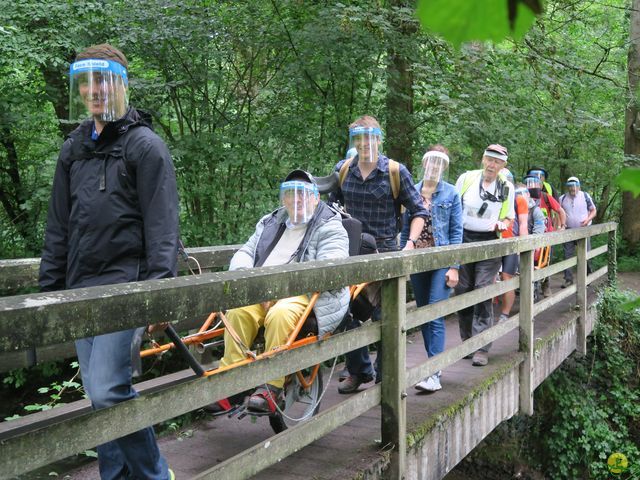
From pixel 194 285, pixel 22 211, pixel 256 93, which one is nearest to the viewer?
pixel 194 285

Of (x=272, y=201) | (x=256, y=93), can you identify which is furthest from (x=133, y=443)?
(x=256, y=93)

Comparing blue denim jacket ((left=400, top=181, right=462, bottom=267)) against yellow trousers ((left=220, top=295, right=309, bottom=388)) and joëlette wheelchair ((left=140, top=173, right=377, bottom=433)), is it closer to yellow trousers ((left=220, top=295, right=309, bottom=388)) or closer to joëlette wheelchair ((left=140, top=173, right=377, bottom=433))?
joëlette wheelchair ((left=140, top=173, right=377, bottom=433))

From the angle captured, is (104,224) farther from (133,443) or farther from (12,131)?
(12,131)

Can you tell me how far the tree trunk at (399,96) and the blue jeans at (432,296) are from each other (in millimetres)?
4495

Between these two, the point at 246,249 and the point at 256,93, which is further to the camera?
the point at 256,93

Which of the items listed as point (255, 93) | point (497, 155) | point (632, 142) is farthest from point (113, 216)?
point (632, 142)

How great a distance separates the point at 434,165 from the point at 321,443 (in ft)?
7.82

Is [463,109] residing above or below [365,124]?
above

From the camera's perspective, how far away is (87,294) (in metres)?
1.90

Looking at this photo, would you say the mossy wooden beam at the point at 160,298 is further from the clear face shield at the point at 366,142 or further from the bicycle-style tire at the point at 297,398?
the clear face shield at the point at 366,142

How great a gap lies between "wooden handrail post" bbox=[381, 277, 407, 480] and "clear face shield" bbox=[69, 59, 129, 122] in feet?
5.11

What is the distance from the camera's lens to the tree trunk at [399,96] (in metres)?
9.05

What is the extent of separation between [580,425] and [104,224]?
7.41 m

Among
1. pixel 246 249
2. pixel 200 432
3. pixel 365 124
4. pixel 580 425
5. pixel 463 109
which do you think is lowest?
pixel 580 425
